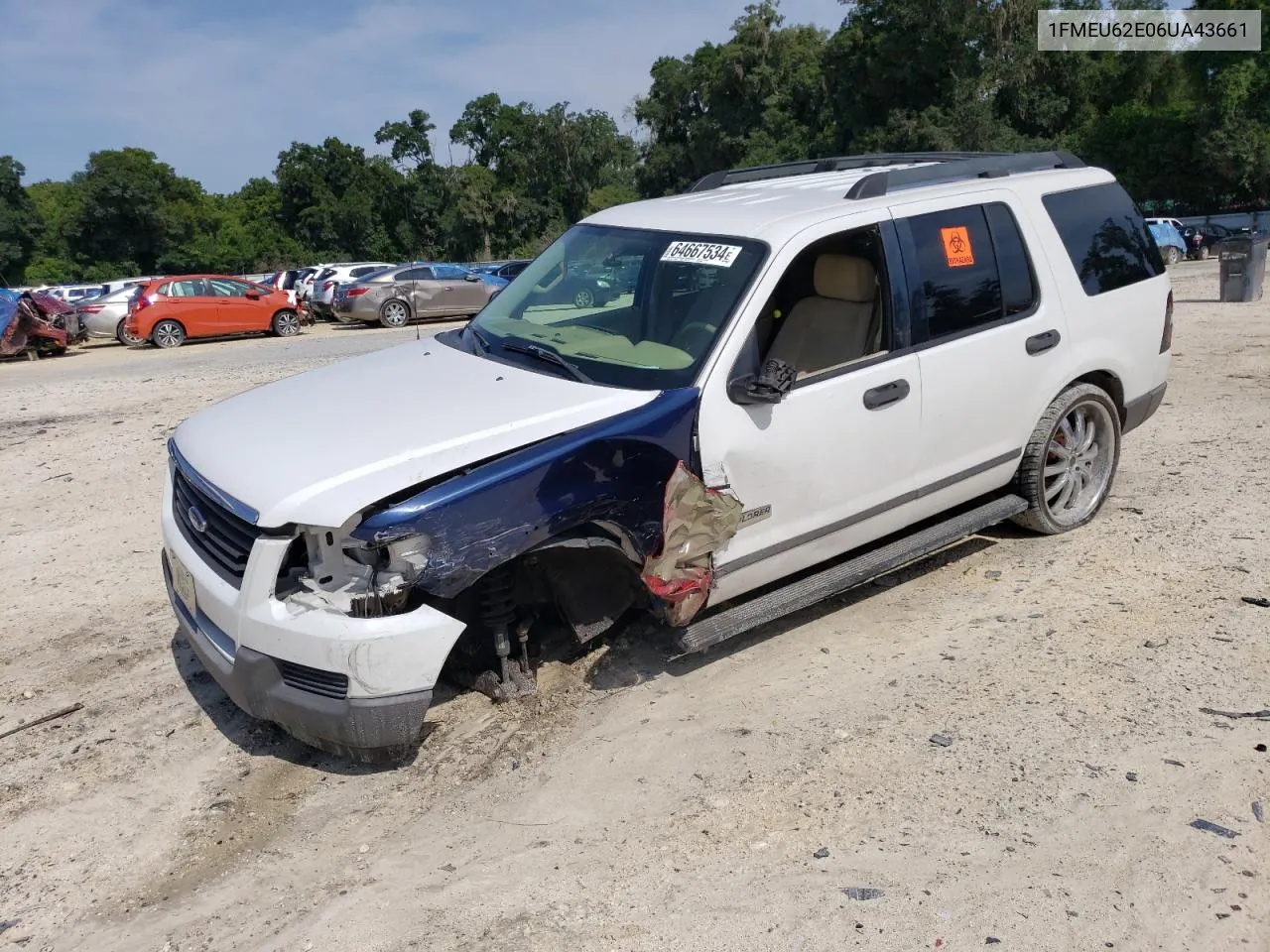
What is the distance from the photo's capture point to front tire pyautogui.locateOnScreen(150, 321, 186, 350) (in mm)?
22703

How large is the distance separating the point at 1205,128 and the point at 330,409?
45735 millimetres

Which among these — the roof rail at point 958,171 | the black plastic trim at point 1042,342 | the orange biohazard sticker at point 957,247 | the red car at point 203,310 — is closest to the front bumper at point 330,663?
the roof rail at point 958,171

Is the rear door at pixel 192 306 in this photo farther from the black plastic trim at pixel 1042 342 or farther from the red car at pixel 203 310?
the black plastic trim at pixel 1042 342

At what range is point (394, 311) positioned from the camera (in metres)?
25.3

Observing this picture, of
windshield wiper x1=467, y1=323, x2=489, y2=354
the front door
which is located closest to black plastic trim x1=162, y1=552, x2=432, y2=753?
the front door

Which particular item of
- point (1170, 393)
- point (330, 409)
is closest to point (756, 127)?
point (1170, 393)

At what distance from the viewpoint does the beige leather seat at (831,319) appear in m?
4.85

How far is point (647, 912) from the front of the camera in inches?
122

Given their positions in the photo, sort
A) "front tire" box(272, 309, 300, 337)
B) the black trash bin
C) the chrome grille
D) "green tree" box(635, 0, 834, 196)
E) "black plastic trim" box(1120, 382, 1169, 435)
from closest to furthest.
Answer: the chrome grille, "black plastic trim" box(1120, 382, 1169, 435), the black trash bin, "front tire" box(272, 309, 300, 337), "green tree" box(635, 0, 834, 196)

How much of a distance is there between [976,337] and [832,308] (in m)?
0.69

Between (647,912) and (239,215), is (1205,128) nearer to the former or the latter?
(647,912)

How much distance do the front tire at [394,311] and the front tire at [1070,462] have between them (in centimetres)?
2113

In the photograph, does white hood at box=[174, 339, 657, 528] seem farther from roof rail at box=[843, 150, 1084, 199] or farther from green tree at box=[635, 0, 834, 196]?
green tree at box=[635, 0, 834, 196]

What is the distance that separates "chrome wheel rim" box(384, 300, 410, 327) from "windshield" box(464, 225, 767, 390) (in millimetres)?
20473
